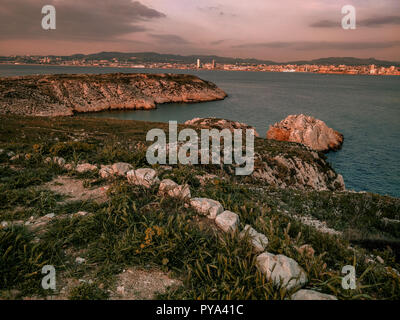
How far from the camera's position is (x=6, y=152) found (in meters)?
10.8

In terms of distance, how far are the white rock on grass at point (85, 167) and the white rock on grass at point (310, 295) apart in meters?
7.96

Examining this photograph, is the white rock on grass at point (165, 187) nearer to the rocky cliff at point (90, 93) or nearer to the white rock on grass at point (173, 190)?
the white rock on grass at point (173, 190)

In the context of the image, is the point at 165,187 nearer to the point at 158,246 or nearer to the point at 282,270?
the point at 158,246

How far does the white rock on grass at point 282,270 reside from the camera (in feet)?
14.9

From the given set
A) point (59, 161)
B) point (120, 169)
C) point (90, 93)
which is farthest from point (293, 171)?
point (90, 93)

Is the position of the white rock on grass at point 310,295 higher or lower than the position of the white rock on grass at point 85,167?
lower

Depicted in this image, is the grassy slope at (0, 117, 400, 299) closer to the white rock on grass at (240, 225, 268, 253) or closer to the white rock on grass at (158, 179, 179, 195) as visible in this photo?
the white rock on grass at (240, 225, 268, 253)

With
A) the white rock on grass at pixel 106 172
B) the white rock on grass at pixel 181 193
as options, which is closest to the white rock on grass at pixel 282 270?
the white rock on grass at pixel 181 193

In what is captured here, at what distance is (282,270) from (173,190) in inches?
169

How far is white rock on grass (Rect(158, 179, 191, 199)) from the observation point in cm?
785

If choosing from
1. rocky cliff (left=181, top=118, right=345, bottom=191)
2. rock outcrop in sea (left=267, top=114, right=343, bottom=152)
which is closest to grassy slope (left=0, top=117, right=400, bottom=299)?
rocky cliff (left=181, top=118, right=345, bottom=191)

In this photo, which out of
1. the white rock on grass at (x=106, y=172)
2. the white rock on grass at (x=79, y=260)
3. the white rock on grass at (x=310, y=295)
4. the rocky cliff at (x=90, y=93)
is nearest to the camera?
the white rock on grass at (x=310, y=295)
